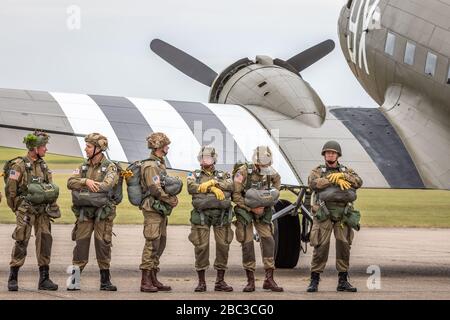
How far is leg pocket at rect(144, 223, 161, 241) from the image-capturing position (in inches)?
619

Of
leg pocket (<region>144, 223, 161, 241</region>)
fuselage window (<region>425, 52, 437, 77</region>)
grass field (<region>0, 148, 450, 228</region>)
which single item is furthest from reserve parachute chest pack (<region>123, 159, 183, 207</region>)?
grass field (<region>0, 148, 450, 228</region>)

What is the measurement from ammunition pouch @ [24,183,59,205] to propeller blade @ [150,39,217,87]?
A: 9.63 meters

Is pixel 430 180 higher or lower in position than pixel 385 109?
→ lower

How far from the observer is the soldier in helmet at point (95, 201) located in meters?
15.5

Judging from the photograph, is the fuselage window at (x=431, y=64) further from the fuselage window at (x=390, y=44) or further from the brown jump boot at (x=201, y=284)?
the brown jump boot at (x=201, y=284)

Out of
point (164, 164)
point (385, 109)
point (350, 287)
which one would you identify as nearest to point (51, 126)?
point (164, 164)

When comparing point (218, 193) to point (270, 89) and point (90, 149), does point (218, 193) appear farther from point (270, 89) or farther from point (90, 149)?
point (270, 89)

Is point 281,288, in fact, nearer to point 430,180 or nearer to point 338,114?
point 430,180

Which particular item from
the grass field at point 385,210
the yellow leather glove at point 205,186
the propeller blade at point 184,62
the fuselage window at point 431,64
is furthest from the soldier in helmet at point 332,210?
the grass field at point 385,210

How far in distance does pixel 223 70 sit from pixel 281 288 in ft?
23.9

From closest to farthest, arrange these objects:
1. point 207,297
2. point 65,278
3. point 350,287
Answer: point 207,297
point 350,287
point 65,278

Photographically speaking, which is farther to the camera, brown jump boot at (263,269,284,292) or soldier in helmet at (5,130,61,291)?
brown jump boot at (263,269,284,292)

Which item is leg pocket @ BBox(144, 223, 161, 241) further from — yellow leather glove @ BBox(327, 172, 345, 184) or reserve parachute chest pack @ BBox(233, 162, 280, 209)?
yellow leather glove @ BBox(327, 172, 345, 184)

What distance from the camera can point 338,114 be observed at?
20250 mm
